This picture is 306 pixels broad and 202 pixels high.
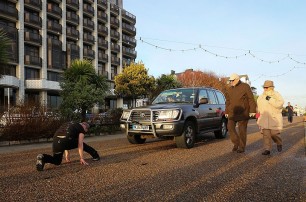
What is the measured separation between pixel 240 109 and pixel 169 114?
1.84m

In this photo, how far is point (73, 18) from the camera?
50.8 meters

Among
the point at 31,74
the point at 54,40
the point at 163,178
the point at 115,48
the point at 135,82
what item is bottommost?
the point at 163,178

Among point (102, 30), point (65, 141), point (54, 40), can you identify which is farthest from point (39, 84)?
point (65, 141)

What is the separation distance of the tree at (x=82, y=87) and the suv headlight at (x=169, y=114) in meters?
11.5

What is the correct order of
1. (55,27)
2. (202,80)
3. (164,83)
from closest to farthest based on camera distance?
(164,83) < (55,27) < (202,80)

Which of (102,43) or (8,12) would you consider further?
(102,43)

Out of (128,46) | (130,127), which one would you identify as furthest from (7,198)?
(128,46)

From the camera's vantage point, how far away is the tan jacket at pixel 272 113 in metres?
8.00

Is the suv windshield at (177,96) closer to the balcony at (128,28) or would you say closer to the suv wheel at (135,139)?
the suv wheel at (135,139)

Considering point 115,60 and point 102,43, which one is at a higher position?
point 102,43

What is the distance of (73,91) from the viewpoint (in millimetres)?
20328

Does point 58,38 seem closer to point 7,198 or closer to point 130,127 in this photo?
point 130,127

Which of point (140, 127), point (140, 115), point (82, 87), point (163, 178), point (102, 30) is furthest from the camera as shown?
point (102, 30)

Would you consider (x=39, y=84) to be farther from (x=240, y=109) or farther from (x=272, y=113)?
(x=272, y=113)
